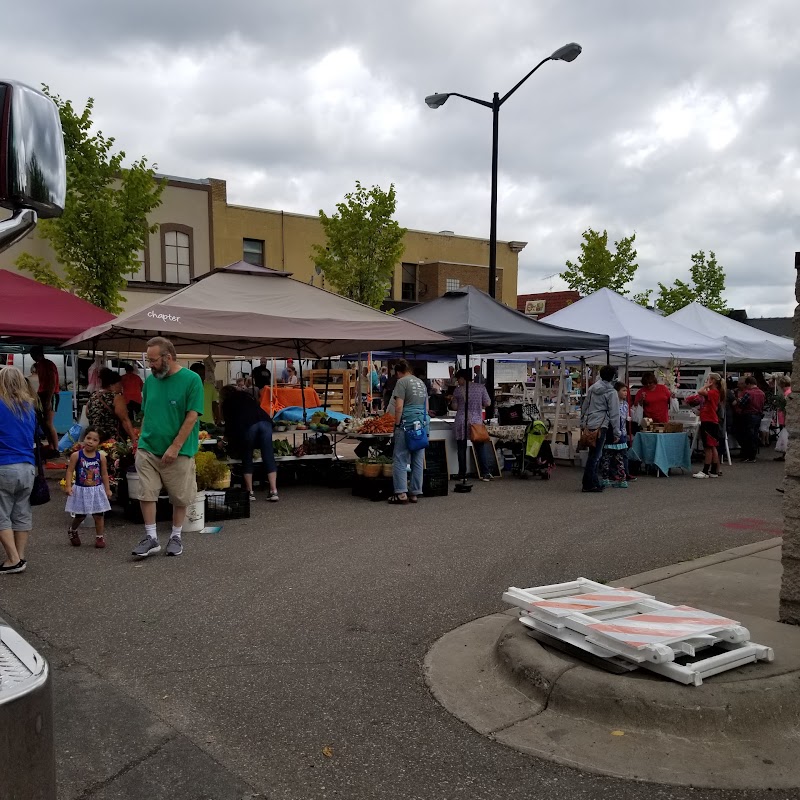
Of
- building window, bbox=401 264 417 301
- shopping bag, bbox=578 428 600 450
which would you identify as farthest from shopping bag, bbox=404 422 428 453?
building window, bbox=401 264 417 301

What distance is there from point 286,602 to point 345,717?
79.7 inches

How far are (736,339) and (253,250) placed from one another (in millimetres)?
22127

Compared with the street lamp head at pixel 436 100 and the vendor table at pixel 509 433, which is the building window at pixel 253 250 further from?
the vendor table at pixel 509 433

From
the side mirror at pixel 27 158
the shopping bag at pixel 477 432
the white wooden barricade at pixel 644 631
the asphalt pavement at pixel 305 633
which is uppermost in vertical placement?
the side mirror at pixel 27 158

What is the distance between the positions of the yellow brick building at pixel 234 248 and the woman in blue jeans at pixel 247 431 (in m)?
17.2

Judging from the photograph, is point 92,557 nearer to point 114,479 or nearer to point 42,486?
point 42,486

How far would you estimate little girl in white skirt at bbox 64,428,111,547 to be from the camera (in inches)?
302

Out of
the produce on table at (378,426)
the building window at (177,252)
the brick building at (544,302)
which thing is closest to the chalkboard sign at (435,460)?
the produce on table at (378,426)

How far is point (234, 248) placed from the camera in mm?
32625

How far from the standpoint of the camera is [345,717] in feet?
13.1

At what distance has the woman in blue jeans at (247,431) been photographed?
10484mm

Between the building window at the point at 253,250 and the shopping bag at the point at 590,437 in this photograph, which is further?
the building window at the point at 253,250

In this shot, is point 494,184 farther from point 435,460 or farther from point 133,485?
point 133,485

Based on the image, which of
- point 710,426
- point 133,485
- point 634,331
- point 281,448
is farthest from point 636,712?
point 634,331
